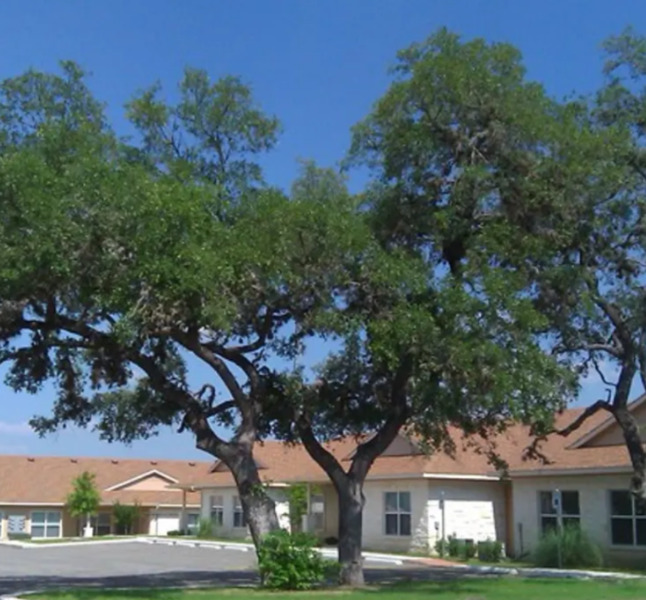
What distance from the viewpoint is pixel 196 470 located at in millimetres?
70438

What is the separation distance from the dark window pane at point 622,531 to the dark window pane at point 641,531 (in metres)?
0.26

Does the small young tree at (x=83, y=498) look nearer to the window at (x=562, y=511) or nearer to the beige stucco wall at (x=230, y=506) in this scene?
the beige stucco wall at (x=230, y=506)

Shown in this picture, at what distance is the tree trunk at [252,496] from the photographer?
24.2m

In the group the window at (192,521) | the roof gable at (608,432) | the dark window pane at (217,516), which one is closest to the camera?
the roof gable at (608,432)

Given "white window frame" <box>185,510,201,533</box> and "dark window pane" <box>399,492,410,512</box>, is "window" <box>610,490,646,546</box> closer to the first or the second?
"dark window pane" <box>399,492,410,512</box>

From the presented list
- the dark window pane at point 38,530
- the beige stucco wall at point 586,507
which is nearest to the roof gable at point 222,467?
the dark window pane at point 38,530

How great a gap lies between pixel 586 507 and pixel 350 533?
506 inches

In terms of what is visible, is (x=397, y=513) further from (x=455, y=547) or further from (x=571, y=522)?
(x=571, y=522)

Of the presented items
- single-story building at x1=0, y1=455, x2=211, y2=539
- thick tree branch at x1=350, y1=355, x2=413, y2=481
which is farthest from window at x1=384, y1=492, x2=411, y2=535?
single-story building at x1=0, y1=455, x2=211, y2=539

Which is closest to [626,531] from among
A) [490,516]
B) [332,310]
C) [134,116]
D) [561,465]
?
[561,465]

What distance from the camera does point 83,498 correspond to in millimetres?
60938

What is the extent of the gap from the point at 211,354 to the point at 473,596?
7.45m

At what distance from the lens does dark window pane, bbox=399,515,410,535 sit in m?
42.0

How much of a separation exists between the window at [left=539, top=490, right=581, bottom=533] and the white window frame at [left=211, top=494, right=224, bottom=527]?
22902mm
